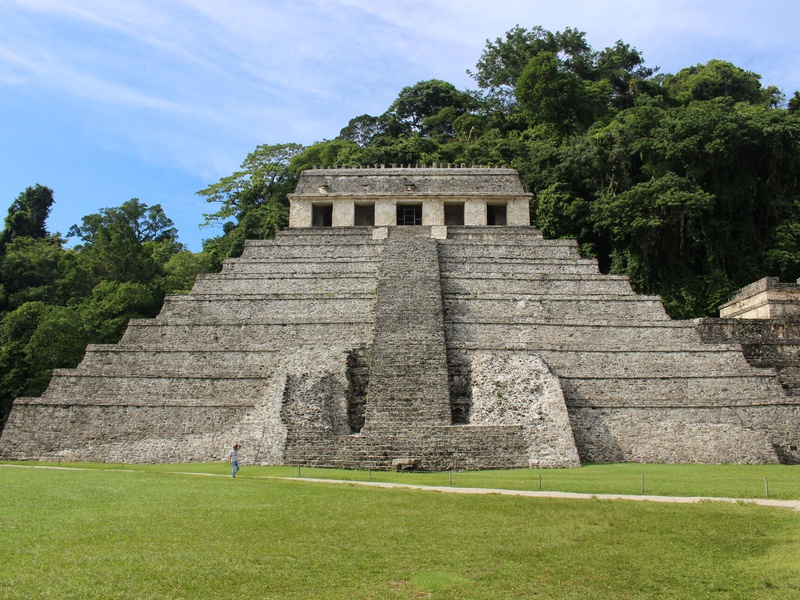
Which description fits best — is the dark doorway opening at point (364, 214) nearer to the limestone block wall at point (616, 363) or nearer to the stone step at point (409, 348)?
the stone step at point (409, 348)

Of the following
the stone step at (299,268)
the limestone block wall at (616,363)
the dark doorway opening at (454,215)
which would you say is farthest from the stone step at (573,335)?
the dark doorway opening at (454,215)

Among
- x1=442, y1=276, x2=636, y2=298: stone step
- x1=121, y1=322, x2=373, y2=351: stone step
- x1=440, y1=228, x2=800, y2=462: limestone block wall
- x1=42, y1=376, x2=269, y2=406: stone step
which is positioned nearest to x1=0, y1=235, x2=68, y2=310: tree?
x1=121, y1=322, x2=373, y2=351: stone step

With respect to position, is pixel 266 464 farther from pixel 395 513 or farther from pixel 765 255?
pixel 765 255

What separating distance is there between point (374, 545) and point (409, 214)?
29.0 metres

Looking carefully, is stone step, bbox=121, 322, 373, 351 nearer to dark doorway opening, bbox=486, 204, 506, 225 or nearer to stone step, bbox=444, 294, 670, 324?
stone step, bbox=444, 294, 670, 324

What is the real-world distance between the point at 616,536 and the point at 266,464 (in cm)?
944

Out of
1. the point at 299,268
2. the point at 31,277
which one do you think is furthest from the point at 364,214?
the point at 31,277

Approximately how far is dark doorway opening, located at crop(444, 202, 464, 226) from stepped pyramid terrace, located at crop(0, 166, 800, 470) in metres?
8.83

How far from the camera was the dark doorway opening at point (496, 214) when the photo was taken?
122 feet

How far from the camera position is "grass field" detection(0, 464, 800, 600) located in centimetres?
702

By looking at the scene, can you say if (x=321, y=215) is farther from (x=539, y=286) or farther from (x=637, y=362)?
(x=637, y=362)

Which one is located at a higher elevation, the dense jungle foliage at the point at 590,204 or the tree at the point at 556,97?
the tree at the point at 556,97

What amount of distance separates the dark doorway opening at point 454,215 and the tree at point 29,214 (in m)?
30.6

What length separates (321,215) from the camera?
123 feet
